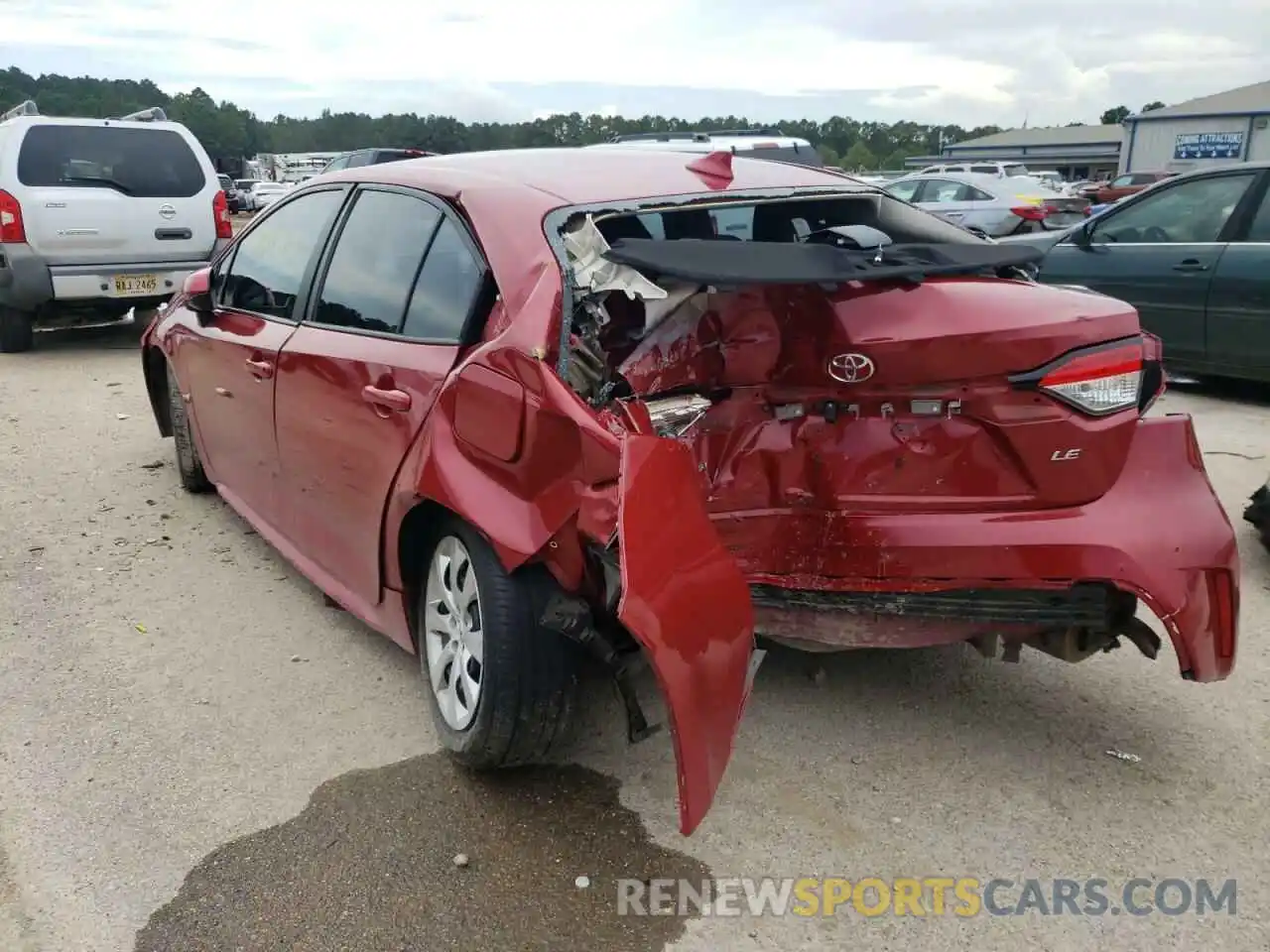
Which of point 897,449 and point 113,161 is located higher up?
point 113,161

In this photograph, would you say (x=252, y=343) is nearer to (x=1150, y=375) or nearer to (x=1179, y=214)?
(x=1150, y=375)

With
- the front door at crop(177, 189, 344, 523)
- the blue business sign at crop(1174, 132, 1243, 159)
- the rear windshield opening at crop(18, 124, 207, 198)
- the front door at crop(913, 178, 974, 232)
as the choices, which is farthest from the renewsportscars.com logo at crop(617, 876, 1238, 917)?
the blue business sign at crop(1174, 132, 1243, 159)

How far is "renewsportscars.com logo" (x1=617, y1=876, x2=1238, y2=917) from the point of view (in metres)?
2.42

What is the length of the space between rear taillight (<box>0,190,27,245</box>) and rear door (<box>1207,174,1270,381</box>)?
9.10 meters

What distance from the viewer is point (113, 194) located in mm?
8977

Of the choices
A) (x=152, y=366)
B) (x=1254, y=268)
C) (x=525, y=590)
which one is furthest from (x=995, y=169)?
(x=525, y=590)

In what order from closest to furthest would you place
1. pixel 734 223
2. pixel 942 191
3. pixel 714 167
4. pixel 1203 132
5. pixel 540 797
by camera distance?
pixel 540 797, pixel 714 167, pixel 734 223, pixel 942 191, pixel 1203 132

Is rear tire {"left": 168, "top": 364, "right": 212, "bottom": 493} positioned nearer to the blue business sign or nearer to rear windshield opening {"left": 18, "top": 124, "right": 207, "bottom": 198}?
rear windshield opening {"left": 18, "top": 124, "right": 207, "bottom": 198}

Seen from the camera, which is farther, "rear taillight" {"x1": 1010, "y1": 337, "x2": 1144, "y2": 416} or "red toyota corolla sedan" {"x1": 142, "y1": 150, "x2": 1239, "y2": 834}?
"rear taillight" {"x1": 1010, "y1": 337, "x2": 1144, "y2": 416}

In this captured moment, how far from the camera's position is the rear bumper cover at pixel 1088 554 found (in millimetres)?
2643

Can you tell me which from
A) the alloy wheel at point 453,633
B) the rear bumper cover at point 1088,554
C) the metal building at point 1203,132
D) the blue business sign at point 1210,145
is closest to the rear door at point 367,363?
the alloy wheel at point 453,633

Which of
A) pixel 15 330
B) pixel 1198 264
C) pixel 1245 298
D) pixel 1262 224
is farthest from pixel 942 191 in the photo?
pixel 15 330

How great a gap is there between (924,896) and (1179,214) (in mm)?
6227

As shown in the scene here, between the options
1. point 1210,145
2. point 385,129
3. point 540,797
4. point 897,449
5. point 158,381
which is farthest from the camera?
point 385,129
